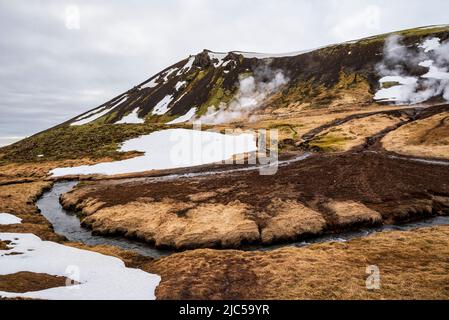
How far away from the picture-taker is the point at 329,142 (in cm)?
8738

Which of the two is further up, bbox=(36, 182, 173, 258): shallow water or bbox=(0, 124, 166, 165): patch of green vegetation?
bbox=(0, 124, 166, 165): patch of green vegetation

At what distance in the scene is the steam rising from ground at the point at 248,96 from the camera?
168 m

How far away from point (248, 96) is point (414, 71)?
73848 millimetres

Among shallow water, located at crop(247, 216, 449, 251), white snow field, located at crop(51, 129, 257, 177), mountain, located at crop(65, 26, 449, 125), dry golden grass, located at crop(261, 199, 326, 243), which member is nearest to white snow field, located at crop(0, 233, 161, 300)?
shallow water, located at crop(247, 216, 449, 251)

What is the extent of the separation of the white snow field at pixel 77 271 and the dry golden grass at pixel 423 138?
182ft

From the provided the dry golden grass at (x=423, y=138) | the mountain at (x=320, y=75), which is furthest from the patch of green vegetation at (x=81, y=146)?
the mountain at (x=320, y=75)

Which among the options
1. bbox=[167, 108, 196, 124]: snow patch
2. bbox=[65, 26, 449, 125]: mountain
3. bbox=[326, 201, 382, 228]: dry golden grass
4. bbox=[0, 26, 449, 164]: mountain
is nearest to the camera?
bbox=[326, 201, 382, 228]: dry golden grass

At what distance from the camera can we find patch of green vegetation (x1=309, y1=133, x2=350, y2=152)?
81319 mm

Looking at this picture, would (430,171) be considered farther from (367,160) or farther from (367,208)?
(367,208)

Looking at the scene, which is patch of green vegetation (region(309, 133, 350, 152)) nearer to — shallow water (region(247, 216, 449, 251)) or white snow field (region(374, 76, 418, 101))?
shallow water (region(247, 216, 449, 251))

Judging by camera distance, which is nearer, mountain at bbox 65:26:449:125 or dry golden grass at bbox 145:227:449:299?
dry golden grass at bbox 145:227:449:299

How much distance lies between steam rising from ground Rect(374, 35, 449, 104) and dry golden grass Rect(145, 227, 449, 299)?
10722 cm

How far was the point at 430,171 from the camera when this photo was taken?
166ft
